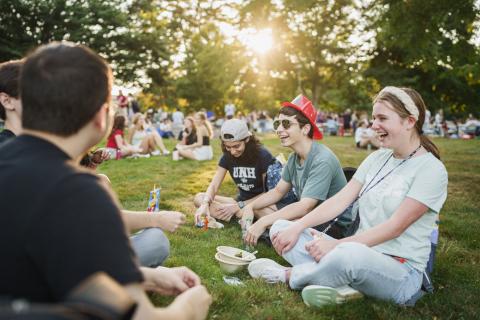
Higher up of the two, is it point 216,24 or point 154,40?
point 216,24

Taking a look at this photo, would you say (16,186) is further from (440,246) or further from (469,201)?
(469,201)

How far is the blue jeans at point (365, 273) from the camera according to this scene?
9.91ft

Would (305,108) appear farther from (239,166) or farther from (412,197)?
(412,197)

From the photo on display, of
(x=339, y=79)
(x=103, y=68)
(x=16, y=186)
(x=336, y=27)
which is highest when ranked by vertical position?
→ (x=336, y=27)

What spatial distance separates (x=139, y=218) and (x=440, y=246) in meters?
3.82

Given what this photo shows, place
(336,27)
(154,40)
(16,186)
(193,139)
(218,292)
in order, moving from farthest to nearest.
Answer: (336,27), (154,40), (193,139), (218,292), (16,186)

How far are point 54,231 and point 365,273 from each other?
2421mm

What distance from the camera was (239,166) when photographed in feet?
19.3

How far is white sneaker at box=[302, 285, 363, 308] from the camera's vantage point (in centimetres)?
317

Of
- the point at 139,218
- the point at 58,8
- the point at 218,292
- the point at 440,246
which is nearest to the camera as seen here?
the point at 139,218

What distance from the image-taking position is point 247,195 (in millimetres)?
6125

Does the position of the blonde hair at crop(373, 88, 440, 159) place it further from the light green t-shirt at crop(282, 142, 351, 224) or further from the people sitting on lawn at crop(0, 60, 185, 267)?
the people sitting on lawn at crop(0, 60, 185, 267)

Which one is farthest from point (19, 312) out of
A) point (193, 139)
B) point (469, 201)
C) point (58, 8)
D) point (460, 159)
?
point (58, 8)

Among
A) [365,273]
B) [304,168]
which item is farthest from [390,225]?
[304,168]
